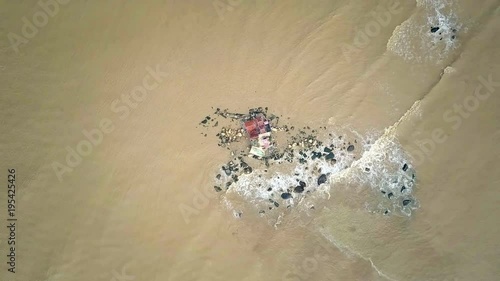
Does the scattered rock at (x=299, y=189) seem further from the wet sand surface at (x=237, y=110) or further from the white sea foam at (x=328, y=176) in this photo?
the wet sand surface at (x=237, y=110)

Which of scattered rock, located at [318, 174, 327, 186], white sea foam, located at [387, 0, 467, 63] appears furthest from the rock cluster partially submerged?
white sea foam, located at [387, 0, 467, 63]

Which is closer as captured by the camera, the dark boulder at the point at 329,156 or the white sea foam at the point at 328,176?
the white sea foam at the point at 328,176

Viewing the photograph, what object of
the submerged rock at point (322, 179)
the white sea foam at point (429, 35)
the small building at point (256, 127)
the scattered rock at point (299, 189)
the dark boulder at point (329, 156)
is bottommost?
the scattered rock at point (299, 189)

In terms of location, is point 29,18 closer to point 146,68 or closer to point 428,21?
point 146,68

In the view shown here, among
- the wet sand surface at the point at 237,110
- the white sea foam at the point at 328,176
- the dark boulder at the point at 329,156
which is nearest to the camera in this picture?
the wet sand surface at the point at 237,110

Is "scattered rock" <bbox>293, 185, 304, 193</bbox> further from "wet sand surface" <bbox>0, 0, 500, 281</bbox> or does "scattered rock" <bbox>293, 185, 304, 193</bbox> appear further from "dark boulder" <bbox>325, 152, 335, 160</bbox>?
"dark boulder" <bbox>325, 152, 335, 160</bbox>

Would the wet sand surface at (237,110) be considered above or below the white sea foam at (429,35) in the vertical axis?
below

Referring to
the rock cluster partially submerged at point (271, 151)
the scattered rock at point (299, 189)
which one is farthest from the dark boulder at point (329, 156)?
the scattered rock at point (299, 189)

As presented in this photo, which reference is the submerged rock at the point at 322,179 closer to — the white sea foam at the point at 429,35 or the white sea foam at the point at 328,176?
the white sea foam at the point at 328,176

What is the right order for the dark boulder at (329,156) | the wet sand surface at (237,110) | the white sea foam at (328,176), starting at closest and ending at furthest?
1. the wet sand surface at (237,110)
2. the white sea foam at (328,176)
3. the dark boulder at (329,156)

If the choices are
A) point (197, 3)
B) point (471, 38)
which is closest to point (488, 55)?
point (471, 38)
